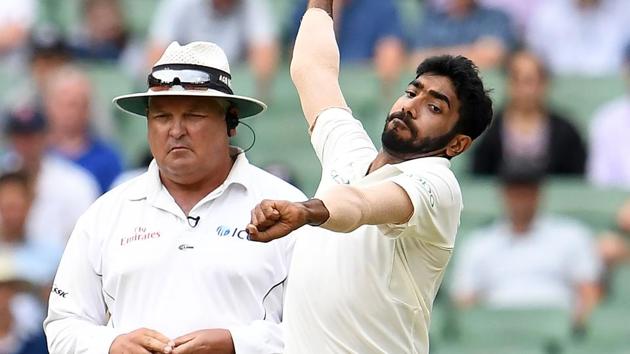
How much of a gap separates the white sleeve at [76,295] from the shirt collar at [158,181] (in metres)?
0.21

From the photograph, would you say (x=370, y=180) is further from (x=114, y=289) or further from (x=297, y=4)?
(x=297, y=4)

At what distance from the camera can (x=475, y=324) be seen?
9.52 m

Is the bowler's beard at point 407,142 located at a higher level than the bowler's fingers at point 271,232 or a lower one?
higher

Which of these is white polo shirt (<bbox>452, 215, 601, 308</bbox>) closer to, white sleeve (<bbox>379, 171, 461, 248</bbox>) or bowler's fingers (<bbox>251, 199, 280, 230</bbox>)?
white sleeve (<bbox>379, 171, 461, 248</bbox>)

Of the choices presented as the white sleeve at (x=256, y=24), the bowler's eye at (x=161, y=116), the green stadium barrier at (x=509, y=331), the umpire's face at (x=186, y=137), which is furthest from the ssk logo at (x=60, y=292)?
the white sleeve at (x=256, y=24)

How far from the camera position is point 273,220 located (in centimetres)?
411

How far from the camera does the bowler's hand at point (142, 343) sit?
16.4 ft

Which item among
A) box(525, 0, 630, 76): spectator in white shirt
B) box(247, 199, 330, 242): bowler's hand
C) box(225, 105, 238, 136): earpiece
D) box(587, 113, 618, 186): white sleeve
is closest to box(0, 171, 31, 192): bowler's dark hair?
box(525, 0, 630, 76): spectator in white shirt

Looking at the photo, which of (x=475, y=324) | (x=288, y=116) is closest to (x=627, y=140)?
(x=475, y=324)

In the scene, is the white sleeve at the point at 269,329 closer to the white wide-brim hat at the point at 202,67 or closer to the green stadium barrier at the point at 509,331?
the white wide-brim hat at the point at 202,67

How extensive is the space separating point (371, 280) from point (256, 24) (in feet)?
20.8

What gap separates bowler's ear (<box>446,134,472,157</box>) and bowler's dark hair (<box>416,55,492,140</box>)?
0.6 inches

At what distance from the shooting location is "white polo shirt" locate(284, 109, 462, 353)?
4.79 metres

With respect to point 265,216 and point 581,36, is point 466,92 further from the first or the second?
point 581,36
